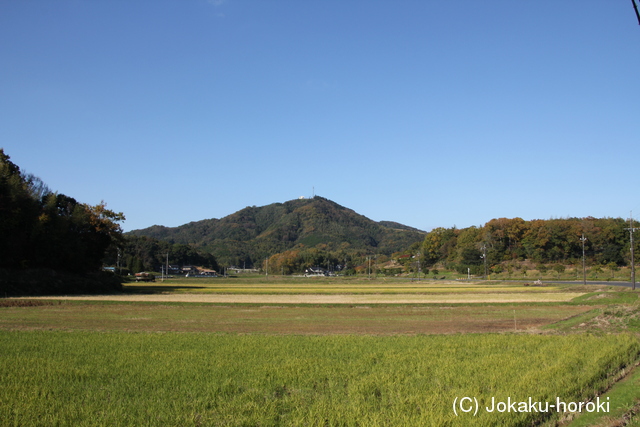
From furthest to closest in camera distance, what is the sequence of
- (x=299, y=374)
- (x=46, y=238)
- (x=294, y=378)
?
(x=46, y=238), (x=299, y=374), (x=294, y=378)

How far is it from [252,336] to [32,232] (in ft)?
163

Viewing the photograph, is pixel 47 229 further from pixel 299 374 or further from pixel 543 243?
pixel 543 243

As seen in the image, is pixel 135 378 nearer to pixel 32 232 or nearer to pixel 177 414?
pixel 177 414

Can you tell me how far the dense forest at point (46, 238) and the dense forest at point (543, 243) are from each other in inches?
3514

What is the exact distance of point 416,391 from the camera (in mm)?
9984

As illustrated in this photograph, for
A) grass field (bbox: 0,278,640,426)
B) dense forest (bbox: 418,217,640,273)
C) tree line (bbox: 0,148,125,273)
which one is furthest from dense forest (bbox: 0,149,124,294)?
dense forest (bbox: 418,217,640,273)

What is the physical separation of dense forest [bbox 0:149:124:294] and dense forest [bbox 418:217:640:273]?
89248 millimetres

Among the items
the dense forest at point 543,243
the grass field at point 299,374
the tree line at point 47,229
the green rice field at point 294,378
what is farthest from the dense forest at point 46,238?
the dense forest at point 543,243

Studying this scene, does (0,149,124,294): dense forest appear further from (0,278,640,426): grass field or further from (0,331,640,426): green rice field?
(0,331,640,426): green rice field

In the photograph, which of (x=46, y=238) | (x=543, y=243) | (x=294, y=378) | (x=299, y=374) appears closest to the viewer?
(x=294, y=378)

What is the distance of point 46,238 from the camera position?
58688mm

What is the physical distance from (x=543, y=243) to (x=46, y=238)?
12179 centimetres

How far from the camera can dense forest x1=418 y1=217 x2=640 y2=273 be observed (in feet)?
408

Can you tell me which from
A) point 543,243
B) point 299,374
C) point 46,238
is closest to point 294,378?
point 299,374
